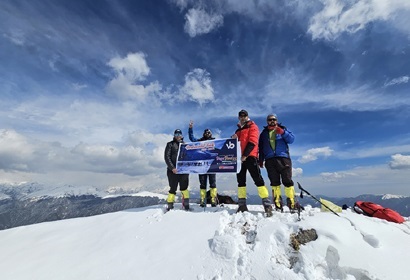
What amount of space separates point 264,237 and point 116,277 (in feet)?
13.5

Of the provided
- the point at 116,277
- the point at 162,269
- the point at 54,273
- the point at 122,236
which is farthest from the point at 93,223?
the point at 162,269

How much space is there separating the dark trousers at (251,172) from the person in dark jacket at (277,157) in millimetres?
548

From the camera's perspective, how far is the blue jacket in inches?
385

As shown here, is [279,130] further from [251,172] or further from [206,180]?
[206,180]

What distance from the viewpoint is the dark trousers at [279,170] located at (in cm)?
956

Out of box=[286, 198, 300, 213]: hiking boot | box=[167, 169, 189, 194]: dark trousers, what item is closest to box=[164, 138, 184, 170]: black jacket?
box=[167, 169, 189, 194]: dark trousers

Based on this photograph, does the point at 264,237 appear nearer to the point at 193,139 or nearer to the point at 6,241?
the point at 193,139

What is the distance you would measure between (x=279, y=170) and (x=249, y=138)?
5.49 ft

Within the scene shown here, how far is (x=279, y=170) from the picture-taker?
976cm

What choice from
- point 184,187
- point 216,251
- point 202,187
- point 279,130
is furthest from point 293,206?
point 184,187

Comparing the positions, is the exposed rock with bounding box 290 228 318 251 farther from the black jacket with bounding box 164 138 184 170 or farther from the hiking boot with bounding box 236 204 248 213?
the black jacket with bounding box 164 138 184 170

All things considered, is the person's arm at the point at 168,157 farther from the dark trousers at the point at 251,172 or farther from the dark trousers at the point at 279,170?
the dark trousers at the point at 279,170

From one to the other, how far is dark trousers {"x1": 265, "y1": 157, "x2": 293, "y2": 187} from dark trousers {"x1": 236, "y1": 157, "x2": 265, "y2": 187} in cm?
51

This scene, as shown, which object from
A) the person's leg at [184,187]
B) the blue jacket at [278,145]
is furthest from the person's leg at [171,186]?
the blue jacket at [278,145]
